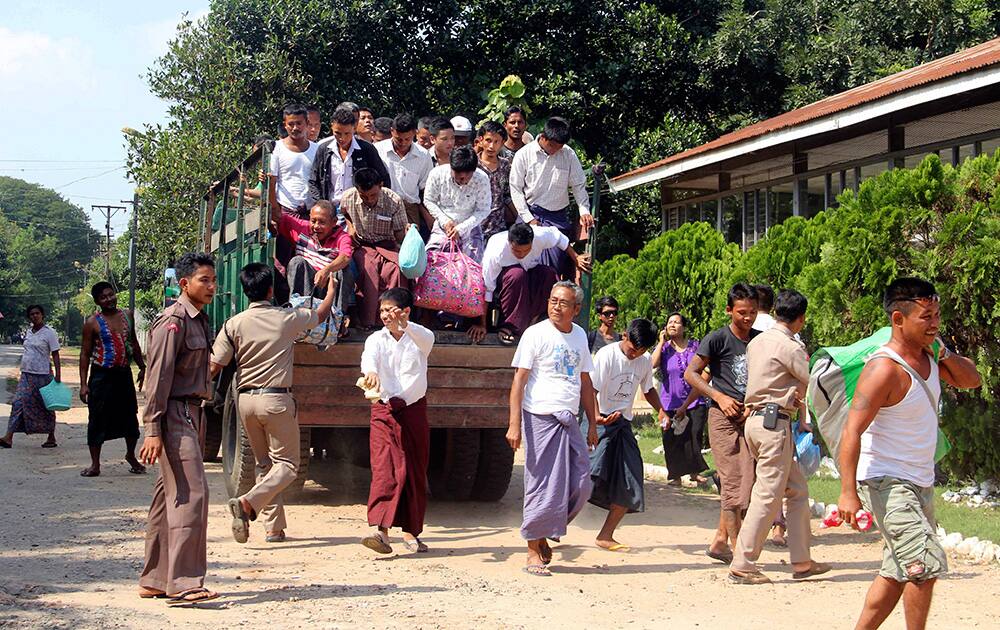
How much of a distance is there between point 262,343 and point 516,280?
204 cm

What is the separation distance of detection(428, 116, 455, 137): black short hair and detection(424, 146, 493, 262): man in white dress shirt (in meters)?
0.71

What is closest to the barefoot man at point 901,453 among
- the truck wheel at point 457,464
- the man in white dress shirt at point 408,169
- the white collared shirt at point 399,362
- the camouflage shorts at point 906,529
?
the camouflage shorts at point 906,529

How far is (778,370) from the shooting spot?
6.95 metres

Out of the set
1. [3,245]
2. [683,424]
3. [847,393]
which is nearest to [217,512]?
[683,424]

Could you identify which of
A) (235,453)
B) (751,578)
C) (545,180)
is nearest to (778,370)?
(751,578)

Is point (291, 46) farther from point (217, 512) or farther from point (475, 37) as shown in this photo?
point (217, 512)

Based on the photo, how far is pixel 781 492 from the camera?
6.94 metres

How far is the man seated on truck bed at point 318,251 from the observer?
8.27 meters

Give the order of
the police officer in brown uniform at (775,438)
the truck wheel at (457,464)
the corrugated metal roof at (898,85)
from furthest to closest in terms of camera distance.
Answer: the corrugated metal roof at (898,85) < the truck wheel at (457,464) < the police officer in brown uniform at (775,438)

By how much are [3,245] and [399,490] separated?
9015cm

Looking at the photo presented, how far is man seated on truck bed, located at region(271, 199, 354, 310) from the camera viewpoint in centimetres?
827

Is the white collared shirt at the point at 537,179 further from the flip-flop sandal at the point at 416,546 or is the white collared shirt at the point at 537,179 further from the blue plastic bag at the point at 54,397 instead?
the blue plastic bag at the point at 54,397

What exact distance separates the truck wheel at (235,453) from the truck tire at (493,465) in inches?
74.7

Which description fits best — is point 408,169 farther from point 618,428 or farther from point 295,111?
point 618,428
